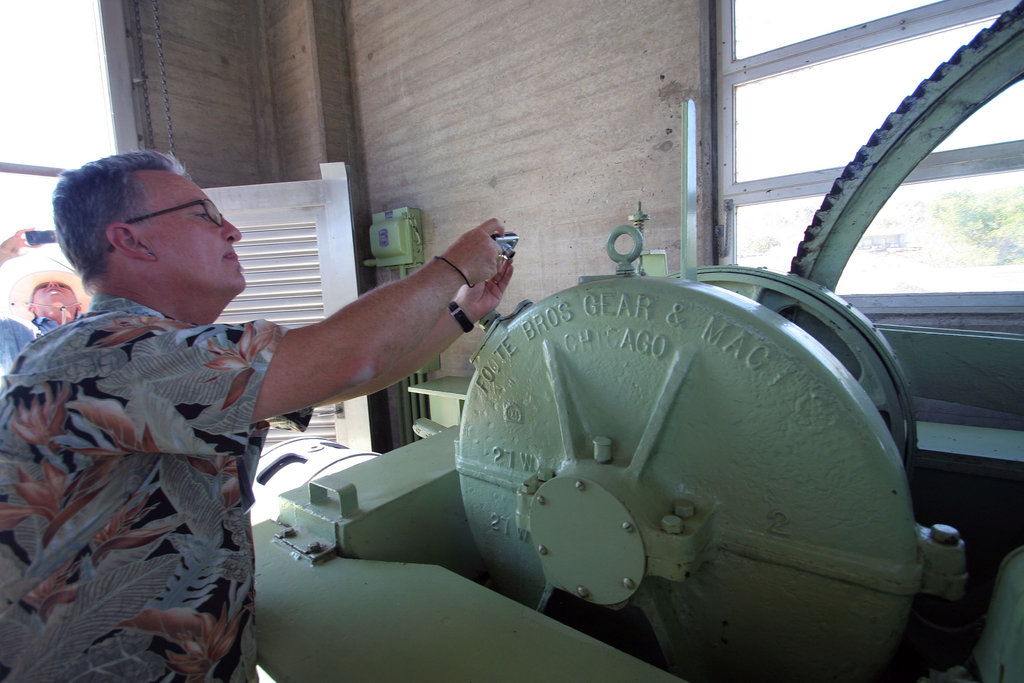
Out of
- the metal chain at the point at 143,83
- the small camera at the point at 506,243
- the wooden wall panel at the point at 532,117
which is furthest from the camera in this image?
the metal chain at the point at 143,83

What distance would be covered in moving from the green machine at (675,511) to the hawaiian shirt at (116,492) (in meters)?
0.24

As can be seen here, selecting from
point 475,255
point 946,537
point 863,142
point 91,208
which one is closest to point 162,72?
point 91,208

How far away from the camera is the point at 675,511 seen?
0.86 m

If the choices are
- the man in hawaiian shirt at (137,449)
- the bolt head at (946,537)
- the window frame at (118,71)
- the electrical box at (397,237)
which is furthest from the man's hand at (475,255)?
the window frame at (118,71)

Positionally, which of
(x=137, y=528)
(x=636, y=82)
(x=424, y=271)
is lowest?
(x=137, y=528)

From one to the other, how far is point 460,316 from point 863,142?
→ 201 centimetres

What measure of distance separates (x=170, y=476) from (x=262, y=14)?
492 centimetres

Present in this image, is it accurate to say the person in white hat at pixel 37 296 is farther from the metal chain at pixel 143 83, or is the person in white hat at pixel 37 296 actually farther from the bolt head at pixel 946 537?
the bolt head at pixel 946 537

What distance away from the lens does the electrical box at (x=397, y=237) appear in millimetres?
3699

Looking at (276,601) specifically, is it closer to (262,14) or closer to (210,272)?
(210,272)

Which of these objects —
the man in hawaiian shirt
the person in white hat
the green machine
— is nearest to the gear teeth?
the green machine

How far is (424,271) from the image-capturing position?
3.07 feet

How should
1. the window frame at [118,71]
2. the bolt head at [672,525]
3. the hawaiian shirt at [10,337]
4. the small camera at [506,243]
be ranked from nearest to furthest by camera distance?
1. the bolt head at [672,525]
2. the small camera at [506,243]
3. the hawaiian shirt at [10,337]
4. the window frame at [118,71]

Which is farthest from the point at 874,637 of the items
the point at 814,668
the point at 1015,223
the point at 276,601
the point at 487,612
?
the point at 1015,223
